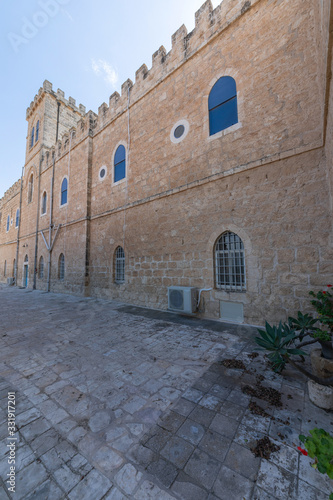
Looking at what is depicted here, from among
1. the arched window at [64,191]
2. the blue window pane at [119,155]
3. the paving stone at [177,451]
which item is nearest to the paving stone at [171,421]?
the paving stone at [177,451]

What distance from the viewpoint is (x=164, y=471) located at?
4.68 feet

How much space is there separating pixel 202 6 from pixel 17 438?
34.3 ft

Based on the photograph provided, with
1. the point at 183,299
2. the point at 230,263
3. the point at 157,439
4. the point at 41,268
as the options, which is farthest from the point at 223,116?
the point at 41,268

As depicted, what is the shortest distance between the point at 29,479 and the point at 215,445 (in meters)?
1.41

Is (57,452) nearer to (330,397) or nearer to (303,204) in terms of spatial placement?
(330,397)

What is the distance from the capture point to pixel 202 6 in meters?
5.99

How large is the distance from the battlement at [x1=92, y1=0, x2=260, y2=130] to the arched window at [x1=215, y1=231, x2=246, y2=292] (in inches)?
239

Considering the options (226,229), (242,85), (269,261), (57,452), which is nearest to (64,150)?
(242,85)

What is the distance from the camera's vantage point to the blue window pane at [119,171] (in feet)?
27.7

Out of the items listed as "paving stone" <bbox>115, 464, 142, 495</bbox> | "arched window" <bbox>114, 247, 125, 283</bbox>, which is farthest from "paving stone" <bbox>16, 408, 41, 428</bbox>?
"arched window" <bbox>114, 247, 125, 283</bbox>

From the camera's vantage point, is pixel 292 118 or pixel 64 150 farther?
pixel 64 150

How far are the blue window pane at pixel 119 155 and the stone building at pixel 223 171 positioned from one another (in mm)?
49

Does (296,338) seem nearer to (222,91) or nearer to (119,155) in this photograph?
(222,91)

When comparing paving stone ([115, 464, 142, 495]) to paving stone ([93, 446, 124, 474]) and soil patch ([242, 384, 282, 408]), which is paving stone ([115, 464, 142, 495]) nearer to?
paving stone ([93, 446, 124, 474])
